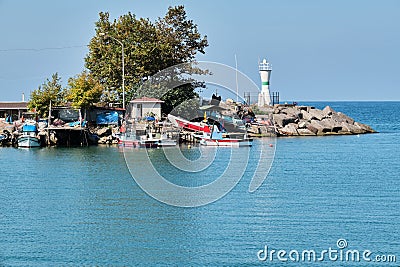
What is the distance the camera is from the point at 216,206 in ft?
115

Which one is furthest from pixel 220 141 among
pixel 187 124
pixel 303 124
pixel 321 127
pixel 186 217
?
pixel 186 217

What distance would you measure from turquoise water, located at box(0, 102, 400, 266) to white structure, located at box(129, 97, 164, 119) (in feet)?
69.9

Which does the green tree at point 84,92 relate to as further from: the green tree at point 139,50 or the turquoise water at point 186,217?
the turquoise water at point 186,217

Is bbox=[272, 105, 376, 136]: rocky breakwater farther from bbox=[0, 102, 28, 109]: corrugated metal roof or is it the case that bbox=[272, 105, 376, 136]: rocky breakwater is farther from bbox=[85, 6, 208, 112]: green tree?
bbox=[0, 102, 28, 109]: corrugated metal roof

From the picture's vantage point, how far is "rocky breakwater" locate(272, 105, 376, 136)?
266 feet

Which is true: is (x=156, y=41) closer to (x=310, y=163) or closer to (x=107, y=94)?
(x=107, y=94)

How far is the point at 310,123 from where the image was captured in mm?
82688

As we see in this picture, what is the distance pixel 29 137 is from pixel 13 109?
14.5 m

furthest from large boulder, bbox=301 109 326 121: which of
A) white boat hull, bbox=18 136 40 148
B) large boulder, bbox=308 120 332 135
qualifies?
white boat hull, bbox=18 136 40 148

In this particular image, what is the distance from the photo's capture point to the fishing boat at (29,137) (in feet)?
212

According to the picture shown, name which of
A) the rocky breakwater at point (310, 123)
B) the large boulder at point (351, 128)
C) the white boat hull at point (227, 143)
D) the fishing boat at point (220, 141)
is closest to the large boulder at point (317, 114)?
the rocky breakwater at point (310, 123)

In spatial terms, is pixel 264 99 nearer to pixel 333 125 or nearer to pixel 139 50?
pixel 333 125

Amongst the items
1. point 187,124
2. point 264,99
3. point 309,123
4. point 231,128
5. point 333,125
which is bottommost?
point 231,128

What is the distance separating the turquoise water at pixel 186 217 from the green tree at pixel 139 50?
971 inches
